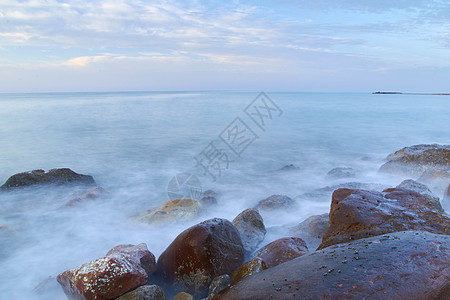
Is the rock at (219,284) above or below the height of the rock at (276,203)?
above

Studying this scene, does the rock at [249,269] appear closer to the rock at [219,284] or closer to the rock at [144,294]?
the rock at [219,284]

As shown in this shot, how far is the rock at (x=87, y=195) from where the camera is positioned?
720cm

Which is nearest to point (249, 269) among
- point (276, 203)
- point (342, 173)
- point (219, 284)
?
point (219, 284)

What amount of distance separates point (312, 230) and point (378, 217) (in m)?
1.51

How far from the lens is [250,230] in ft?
16.7

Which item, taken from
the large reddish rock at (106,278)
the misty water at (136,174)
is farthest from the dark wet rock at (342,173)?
the large reddish rock at (106,278)

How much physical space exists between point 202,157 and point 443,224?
10.6 meters

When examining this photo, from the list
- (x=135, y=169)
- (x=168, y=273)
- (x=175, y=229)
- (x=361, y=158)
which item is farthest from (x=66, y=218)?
(x=361, y=158)

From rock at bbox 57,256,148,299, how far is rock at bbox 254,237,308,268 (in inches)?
61.0

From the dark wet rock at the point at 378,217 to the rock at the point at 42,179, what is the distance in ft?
23.1

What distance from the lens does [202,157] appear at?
13609 mm

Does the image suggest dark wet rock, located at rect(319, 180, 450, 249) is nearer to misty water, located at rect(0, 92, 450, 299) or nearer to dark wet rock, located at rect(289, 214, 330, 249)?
dark wet rock, located at rect(289, 214, 330, 249)

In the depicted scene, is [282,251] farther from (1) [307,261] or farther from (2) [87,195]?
(2) [87,195]

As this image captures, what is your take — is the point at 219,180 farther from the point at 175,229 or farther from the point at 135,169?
the point at 175,229
